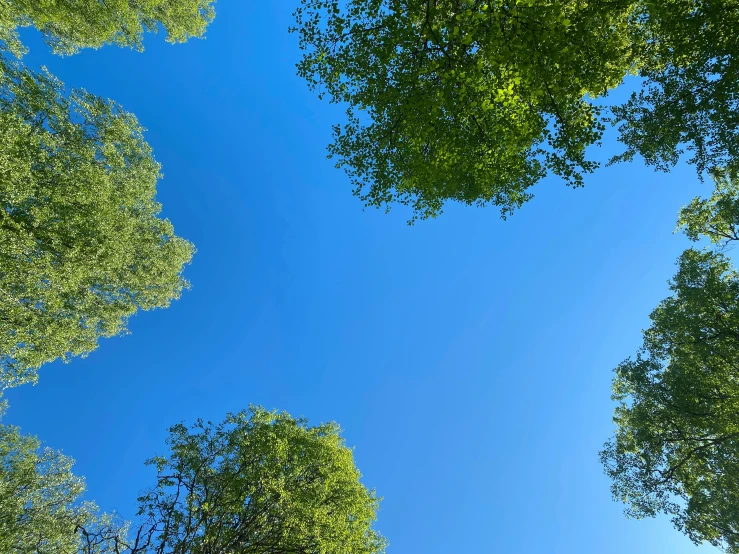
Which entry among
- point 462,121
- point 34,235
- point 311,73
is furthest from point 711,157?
point 34,235

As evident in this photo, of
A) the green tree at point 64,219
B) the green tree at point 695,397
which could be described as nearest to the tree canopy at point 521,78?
the green tree at point 695,397

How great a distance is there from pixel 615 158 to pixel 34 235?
25569mm

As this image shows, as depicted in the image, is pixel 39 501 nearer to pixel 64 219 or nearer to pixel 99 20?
pixel 64 219

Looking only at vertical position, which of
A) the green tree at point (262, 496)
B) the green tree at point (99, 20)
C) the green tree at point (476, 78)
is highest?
the green tree at point (99, 20)

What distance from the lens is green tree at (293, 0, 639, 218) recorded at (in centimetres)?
888

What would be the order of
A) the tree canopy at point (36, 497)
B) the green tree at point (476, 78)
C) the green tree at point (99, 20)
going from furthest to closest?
the tree canopy at point (36, 497) → the green tree at point (99, 20) → the green tree at point (476, 78)

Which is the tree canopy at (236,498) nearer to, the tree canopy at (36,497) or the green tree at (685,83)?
the tree canopy at (36,497)

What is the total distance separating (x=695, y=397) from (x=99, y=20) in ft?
126

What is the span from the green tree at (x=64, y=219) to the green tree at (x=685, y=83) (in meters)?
22.5

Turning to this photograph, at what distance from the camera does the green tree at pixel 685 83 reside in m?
9.76

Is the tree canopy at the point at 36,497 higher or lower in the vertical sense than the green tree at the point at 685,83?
lower

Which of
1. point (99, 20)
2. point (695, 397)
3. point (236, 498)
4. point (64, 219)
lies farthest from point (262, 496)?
point (99, 20)

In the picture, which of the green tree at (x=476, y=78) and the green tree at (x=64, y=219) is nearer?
the green tree at (x=476, y=78)

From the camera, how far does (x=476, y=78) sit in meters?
9.62
